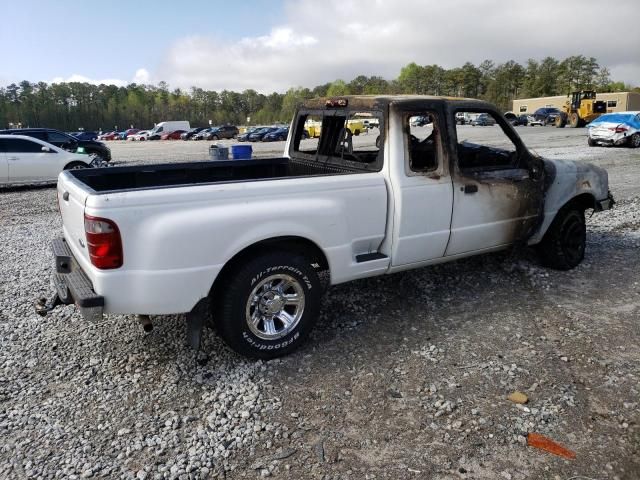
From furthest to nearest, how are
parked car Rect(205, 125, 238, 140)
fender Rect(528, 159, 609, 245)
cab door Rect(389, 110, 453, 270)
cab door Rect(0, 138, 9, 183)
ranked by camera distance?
parked car Rect(205, 125, 238, 140) → cab door Rect(0, 138, 9, 183) → fender Rect(528, 159, 609, 245) → cab door Rect(389, 110, 453, 270)

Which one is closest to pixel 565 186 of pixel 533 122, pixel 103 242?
pixel 103 242

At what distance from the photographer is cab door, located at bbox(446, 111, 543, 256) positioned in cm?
450

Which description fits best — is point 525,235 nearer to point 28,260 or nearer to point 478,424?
point 478,424

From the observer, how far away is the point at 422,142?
441 centimetres

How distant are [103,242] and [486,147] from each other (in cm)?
364

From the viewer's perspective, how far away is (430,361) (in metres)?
3.84

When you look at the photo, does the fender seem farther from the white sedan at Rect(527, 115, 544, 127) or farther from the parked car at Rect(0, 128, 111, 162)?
the white sedan at Rect(527, 115, 544, 127)

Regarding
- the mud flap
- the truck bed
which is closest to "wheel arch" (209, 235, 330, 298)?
the mud flap

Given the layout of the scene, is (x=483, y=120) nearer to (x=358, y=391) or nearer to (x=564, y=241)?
(x=564, y=241)

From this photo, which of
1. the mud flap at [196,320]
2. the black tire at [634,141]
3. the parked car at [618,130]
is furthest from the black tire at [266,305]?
the black tire at [634,141]

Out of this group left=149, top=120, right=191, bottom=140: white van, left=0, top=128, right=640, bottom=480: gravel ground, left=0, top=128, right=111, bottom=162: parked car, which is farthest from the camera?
left=149, top=120, right=191, bottom=140: white van

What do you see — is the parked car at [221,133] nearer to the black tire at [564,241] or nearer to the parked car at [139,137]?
the parked car at [139,137]

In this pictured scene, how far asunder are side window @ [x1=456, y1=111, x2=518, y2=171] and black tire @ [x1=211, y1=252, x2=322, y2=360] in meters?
1.83

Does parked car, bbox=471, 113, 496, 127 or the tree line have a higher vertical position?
the tree line
